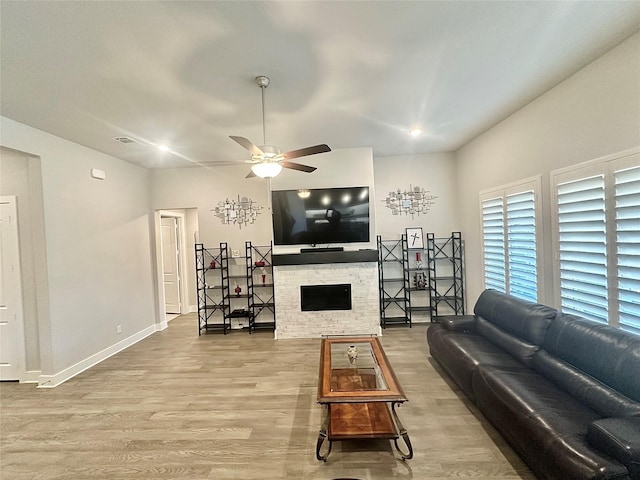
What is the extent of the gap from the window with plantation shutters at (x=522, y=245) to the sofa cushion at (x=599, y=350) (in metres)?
0.95

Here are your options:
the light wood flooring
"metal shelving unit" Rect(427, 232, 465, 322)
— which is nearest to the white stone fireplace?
the light wood flooring

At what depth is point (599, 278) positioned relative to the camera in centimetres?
250

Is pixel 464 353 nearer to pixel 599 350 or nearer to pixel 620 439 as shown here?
pixel 599 350

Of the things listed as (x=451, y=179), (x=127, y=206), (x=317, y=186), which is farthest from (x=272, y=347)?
(x=451, y=179)

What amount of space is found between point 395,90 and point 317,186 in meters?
2.25

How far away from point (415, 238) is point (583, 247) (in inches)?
105

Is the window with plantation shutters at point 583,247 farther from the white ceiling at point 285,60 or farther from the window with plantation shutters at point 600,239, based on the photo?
the white ceiling at point 285,60

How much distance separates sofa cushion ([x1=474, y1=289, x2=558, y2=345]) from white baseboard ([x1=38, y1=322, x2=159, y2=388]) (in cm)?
527

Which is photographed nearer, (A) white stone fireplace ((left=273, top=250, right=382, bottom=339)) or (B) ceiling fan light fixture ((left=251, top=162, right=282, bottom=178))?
(B) ceiling fan light fixture ((left=251, top=162, right=282, bottom=178))

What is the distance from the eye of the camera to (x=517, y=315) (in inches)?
114

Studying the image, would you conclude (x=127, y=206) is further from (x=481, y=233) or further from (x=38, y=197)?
(x=481, y=233)

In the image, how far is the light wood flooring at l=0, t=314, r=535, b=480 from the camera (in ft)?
6.91

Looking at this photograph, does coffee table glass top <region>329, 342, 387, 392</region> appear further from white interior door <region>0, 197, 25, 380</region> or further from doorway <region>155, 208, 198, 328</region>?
doorway <region>155, 208, 198, 328</region>

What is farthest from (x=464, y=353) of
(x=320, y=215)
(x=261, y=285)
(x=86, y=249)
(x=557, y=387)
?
(x=86, y=249)
